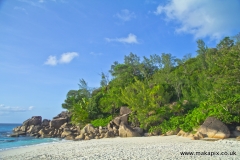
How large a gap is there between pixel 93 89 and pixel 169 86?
2238cm

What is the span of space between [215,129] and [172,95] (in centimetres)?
1968

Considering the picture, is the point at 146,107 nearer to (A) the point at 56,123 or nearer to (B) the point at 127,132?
(B) the point at 127,132

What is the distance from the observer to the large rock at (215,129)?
14.7m

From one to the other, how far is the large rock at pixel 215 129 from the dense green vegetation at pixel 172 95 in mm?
1280

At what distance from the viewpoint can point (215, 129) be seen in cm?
1502

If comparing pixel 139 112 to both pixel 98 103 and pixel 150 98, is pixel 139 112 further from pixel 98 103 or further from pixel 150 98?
pixel 98 103

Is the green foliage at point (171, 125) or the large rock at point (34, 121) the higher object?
the large rock at point (34, 121)

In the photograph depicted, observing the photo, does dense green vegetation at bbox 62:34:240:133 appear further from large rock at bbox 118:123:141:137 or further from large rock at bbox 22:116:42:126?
large rock at bbox 22:116:42:126

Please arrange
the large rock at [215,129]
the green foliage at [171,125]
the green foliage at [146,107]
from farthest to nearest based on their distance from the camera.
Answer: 1. the green foliage at [146,107]
2. the green foliage at [171,125]
3. the large rock at [215,129]

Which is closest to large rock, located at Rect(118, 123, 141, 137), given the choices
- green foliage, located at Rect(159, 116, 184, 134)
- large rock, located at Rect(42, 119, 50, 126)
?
green foliage, located at Rect(159, 116, 184, 134)

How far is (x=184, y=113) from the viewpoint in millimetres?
24672

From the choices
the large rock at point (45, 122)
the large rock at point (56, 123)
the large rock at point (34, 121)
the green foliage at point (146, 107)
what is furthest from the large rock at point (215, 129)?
the large rock at point (34, 121)

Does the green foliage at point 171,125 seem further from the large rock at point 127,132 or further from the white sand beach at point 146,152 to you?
the white sand beach at point 146,152

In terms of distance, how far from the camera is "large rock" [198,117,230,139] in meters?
14.7
